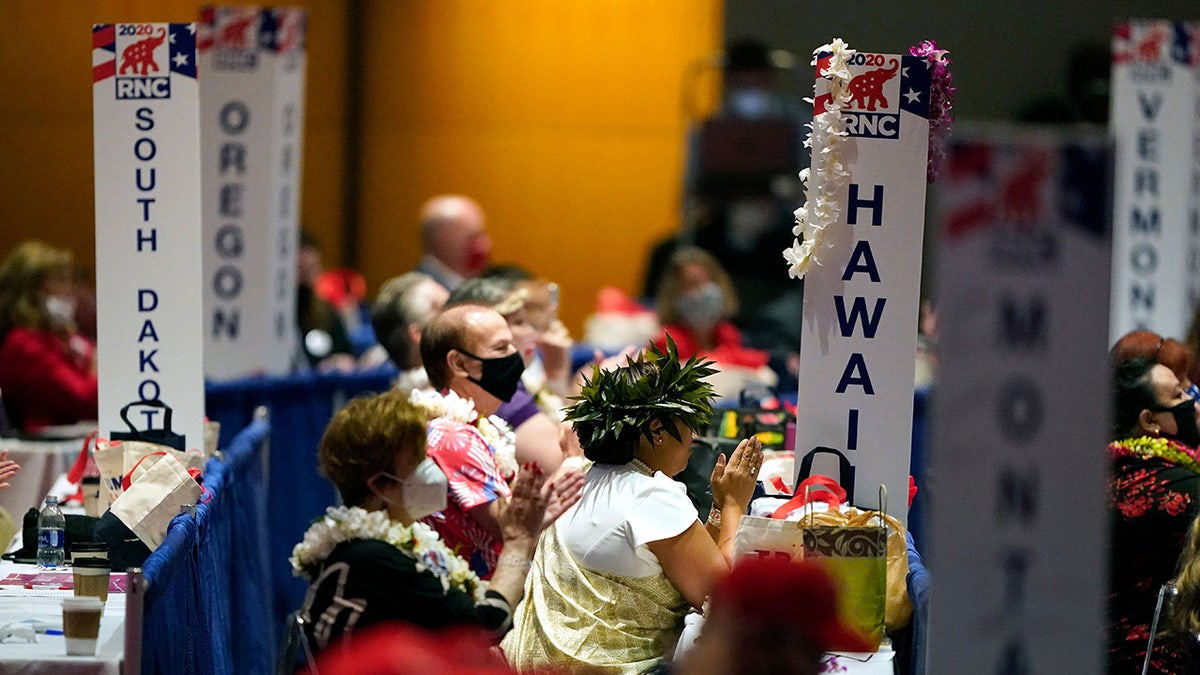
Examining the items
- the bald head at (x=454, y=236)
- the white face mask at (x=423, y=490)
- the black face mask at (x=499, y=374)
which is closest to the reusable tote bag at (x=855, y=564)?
the white face mask at (x=423, y=490)

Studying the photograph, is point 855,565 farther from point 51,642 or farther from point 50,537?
point 50,537

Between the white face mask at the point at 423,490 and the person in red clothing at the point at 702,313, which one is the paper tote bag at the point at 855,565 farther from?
the person in red clothing at the point at 702,313

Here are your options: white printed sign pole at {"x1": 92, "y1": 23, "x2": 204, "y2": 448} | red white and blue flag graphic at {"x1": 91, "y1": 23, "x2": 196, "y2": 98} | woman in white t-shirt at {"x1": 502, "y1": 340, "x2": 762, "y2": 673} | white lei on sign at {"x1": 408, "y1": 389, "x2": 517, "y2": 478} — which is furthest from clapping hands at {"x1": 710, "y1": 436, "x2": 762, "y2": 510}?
red white and blue flag graphic at {"x1": 91, "y1": 23, "x2": 196, "y2": 98}

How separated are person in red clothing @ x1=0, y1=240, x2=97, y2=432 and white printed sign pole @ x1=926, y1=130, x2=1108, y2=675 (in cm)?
563

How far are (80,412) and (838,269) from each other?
14.6 ft

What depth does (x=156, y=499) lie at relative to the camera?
162 inches

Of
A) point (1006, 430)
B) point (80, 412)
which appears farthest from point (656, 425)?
point (80, 412)

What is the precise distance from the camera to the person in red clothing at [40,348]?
7234 mm

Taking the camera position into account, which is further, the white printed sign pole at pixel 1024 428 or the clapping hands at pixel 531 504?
the clapping hands at pixel 531 504

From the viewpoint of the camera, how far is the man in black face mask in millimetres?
4539

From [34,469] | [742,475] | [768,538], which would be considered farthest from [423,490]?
[34,469]

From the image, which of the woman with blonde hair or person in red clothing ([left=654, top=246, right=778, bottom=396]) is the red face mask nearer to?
person in red clothing ([left=654, top=246, right=778, bottom=396])

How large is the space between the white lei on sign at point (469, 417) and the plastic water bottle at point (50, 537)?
105 centimetres

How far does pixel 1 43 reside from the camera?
11406mm
